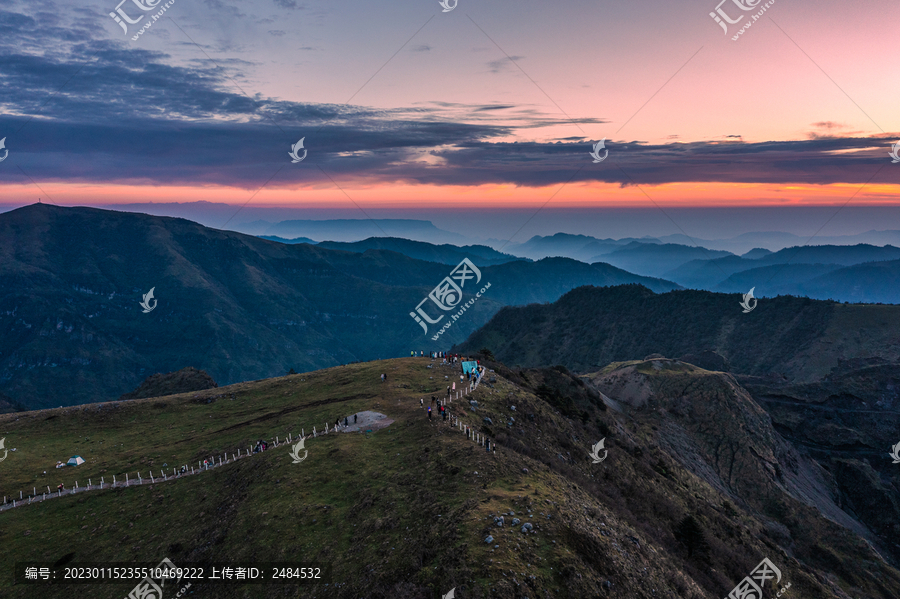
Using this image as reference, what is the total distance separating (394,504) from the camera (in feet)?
102

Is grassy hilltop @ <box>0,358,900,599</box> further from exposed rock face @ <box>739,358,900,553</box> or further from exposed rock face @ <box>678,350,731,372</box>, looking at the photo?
exposed rock face @ <box>678,350,731,372</box>

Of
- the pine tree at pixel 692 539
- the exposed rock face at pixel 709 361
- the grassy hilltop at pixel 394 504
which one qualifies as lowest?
the pine tree at pixel 692 539

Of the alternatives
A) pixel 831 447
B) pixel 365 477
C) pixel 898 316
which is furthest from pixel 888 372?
pixel 365 477

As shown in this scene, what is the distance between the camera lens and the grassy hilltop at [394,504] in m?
25.3

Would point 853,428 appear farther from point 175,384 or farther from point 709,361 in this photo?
point 175,384

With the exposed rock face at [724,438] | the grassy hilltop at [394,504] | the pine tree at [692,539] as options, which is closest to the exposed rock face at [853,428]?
the exposed rock face at [724,438]

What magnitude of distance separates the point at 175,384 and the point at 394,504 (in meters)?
118

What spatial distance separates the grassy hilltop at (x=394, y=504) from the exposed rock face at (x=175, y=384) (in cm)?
5091

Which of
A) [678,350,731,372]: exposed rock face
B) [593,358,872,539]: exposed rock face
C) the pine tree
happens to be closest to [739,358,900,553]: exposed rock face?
[593,358,872,539]: exposed rock face

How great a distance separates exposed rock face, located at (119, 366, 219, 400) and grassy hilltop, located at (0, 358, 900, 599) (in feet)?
167

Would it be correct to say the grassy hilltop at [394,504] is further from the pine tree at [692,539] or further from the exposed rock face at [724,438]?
the exposed rock face at [724,438]

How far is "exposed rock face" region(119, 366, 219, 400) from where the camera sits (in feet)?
393

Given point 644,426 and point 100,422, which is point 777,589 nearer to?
point 644,426

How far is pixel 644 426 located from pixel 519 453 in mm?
71354
